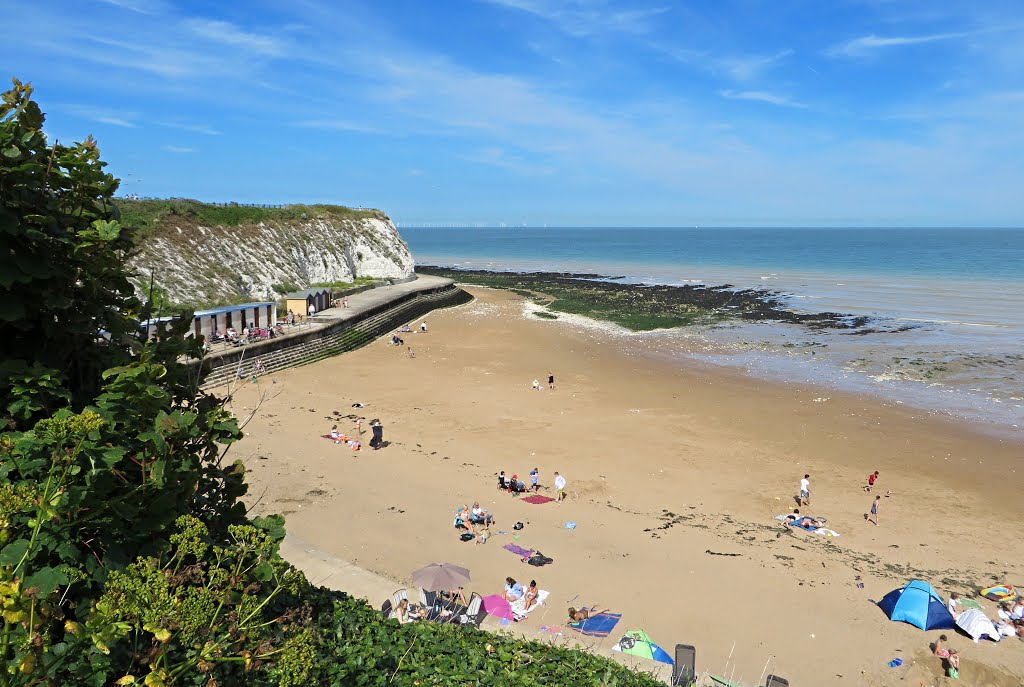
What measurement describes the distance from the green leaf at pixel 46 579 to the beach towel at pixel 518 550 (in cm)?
1104

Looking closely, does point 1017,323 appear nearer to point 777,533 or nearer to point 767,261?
point 777,533

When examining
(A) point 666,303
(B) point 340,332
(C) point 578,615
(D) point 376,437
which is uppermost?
(A) point 666,303

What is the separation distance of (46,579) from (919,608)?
529 inches

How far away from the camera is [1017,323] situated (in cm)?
4850

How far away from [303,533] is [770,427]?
1742cm

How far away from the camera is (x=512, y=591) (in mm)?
12078

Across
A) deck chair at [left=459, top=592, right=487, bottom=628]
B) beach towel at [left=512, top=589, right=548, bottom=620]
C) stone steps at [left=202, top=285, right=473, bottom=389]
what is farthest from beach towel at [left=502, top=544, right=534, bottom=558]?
stone steps at [left=202, top=285, right=473, bottom=389]

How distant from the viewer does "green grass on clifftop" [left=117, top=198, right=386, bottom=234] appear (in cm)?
4191

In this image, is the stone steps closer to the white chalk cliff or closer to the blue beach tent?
the white chalk cliff

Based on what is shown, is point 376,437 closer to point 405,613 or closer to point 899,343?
point 405,613

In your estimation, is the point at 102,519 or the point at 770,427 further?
the point at 770,427

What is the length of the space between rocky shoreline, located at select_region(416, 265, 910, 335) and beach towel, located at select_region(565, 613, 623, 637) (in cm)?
3588

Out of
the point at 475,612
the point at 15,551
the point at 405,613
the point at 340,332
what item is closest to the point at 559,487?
the point at 475,612

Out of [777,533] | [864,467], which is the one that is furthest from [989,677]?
[864,467]
